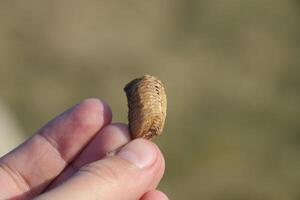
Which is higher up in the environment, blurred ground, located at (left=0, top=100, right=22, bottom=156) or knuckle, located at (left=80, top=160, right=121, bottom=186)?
knuckle, located at (left=80, top=160, right=121, bottom=186)

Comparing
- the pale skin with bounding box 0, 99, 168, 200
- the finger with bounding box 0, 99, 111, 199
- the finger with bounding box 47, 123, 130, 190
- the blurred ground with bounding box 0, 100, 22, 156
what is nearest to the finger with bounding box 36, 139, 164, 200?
the pale skin with bounding box 0, 99, 168, 200

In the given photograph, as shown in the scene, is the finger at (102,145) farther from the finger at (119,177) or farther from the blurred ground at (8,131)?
the blurred ground at (8,131)

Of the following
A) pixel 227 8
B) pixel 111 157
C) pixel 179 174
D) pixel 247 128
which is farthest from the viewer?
pixel 227 8

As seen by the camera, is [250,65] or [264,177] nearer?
[264,177]

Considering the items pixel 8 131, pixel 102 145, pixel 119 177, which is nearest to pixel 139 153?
pixel 119 177

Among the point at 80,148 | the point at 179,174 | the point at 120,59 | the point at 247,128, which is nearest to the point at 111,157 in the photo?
the point at 80,148

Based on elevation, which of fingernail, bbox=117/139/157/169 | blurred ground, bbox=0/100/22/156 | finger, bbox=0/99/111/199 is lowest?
blurred ground, bbox=0/100/22/156

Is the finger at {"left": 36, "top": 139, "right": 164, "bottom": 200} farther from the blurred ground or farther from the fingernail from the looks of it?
the blurred ground

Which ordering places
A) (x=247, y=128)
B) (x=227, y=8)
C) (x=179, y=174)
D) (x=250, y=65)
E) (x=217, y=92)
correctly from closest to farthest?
(x=179, y=174), (x=247, y=128), (x=217, y=92), (x=250, y=65), (x=227, y=8)

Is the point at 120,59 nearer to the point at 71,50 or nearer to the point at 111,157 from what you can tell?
the point at 71,50
